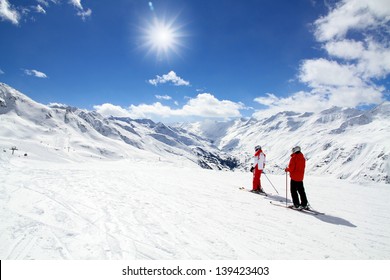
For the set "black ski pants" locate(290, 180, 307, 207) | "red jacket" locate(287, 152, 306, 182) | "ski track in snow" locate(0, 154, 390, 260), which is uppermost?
"red jacket" locate(287, 152, 306, 182)

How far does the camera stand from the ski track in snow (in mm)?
5848

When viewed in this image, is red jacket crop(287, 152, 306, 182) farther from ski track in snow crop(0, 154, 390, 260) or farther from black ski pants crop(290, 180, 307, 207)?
ski track in snow crop(0, 154, 390, 260)

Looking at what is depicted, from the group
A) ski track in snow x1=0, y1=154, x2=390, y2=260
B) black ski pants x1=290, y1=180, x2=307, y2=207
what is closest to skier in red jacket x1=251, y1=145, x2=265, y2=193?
ski track in snow x1=0, y1=154, x2=390, y2=260

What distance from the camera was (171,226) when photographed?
7480 millimetres

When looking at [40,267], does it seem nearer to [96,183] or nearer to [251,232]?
[251,232]

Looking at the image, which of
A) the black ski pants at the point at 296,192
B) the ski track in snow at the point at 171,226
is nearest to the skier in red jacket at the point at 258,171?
the ski track in snow at the point at 171,226

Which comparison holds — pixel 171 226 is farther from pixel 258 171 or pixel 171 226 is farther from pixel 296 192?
pixel 258 171

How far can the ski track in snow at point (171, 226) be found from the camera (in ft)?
19.2

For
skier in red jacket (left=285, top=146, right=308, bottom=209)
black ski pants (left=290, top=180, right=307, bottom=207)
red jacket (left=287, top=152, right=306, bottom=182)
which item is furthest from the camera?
red jacket (left=287, top=152, right=306, bottom=182)

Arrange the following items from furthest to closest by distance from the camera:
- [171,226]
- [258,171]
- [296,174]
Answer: [258,171]
[296,174]
[171,226]

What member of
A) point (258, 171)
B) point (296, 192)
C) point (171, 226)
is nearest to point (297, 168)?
point (296, 192)

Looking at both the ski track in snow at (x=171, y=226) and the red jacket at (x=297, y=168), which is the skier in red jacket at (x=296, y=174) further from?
the ski track in snow at (x=171, y=226)

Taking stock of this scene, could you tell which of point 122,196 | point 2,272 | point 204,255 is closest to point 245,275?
point 204,255

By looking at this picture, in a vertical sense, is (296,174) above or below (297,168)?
below
